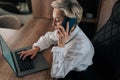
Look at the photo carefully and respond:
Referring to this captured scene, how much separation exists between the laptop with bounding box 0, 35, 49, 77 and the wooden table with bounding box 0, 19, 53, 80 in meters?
0.03

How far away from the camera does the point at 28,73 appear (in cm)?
123

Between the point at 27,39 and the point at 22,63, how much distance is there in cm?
34

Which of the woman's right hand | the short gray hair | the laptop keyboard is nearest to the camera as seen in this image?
the short gray hair

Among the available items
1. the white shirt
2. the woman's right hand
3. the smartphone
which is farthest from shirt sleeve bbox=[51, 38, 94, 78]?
the woman's right hand

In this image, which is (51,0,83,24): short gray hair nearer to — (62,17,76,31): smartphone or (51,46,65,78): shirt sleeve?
(62,17,76,31): smartphone

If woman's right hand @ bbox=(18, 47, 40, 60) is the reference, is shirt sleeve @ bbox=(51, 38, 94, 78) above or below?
above

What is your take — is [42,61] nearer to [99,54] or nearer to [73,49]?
[73,49]

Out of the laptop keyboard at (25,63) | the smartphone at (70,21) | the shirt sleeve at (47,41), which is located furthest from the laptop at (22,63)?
the smartphone at (70,21)

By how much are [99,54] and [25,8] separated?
1.66 metres

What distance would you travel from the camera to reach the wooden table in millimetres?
1222

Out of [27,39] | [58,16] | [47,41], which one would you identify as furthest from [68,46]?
[27,39]

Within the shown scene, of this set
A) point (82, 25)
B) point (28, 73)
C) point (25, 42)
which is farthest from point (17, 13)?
point (28, 73)

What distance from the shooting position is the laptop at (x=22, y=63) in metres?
1.24

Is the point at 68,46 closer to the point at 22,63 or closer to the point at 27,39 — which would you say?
the point at 22,63
